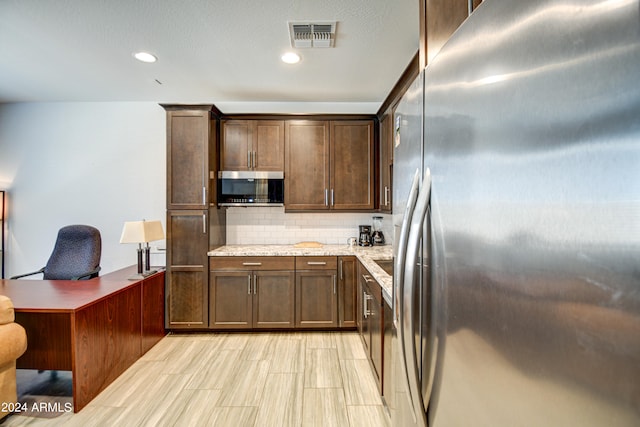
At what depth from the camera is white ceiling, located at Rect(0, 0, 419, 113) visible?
6.93 feet

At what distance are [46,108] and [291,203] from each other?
3322 millimetres

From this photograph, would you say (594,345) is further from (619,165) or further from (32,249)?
(32,249)

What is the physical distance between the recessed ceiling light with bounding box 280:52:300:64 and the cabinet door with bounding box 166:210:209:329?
1.75 metres

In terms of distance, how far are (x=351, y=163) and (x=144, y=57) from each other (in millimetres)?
2285

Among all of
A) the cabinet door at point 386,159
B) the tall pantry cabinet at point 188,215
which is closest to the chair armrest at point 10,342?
the tall pantry cabinet at point 188,215

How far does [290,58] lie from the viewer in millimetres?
2746

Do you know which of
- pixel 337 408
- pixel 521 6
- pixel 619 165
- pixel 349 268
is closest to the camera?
pixel 619 165

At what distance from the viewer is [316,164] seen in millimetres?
3660

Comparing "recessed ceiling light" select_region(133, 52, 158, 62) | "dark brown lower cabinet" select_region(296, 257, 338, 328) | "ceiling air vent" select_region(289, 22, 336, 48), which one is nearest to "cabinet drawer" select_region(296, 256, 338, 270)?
"dark brown lower cabinet" select_region(296, 257, 338, 328)

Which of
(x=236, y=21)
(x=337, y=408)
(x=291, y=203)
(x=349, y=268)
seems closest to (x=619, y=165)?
(x=337, y=408)

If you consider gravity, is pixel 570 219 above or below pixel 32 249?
above

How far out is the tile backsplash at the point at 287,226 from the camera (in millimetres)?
3955

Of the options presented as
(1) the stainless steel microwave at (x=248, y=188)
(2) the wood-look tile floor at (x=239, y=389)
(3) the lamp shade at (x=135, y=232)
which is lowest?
(2) the wood-look tile floor at (x=239, y=389)

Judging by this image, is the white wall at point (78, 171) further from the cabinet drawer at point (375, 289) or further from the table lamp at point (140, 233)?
the cabinet drawer at point (375, 289)
